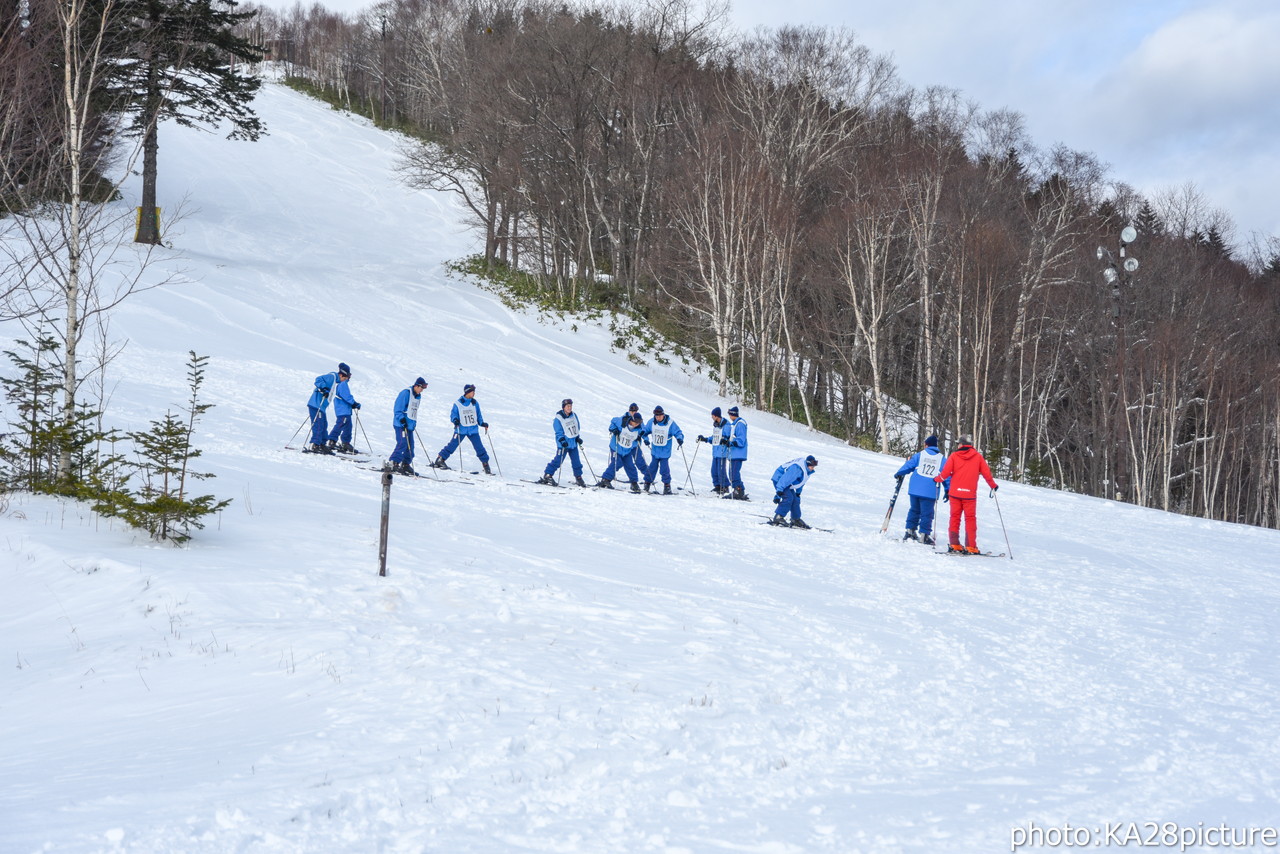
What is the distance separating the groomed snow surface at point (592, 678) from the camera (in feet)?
14.9

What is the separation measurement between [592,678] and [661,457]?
440 inches

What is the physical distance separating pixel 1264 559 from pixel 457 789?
15542mm

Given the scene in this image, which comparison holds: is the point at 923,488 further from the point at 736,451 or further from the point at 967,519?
the point at 736,451

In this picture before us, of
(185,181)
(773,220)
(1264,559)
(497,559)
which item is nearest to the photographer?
(497,559)

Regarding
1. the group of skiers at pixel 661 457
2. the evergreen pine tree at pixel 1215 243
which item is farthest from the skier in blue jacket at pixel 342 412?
the evergreen pine tree at pixel 1215 243

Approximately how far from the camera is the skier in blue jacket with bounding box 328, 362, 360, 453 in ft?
54.4

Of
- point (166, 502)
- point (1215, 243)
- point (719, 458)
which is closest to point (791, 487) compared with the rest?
point (719, 458)

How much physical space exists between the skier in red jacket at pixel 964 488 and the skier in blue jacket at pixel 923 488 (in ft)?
0.64

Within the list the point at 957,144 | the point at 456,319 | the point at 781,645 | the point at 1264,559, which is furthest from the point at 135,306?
the point at 957,144

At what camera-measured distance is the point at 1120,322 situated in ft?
102

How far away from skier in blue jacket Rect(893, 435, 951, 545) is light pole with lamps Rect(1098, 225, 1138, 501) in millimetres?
19096

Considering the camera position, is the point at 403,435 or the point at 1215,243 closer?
the point at 403,435

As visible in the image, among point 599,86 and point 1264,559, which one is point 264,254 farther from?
point 1264,559

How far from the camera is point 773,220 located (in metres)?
31.8
